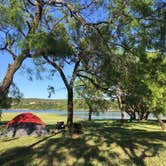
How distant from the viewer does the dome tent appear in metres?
22.4

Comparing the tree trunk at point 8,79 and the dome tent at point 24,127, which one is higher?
the tree trunk at point 8,79

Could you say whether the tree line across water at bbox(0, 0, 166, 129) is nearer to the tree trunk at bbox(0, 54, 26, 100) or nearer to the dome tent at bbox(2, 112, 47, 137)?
the tree trunk at bbox(0, 54, 26, 100)

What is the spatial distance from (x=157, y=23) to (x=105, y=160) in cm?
536

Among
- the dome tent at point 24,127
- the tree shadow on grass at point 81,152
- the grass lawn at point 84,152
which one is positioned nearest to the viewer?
the grass lawn at point 84,152

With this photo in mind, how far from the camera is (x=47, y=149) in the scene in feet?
52.6

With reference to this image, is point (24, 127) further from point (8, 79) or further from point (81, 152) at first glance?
point (8, 79)

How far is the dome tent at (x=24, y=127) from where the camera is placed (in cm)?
2238

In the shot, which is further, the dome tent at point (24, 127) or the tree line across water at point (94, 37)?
the dome tent at point (24, 127)

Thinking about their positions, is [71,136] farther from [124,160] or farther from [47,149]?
[124,160]

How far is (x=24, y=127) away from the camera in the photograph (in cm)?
2283

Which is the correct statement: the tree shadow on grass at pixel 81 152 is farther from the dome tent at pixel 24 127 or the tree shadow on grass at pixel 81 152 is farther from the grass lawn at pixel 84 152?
the dome tent at pixel 24 127

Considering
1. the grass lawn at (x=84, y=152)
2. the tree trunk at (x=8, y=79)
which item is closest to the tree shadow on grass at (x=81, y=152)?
the grass lawn at (x=84, y=152)

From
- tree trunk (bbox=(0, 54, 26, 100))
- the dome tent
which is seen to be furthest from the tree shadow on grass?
the dome tent

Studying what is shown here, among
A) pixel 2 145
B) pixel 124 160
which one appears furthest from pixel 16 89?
pixel 124 160
